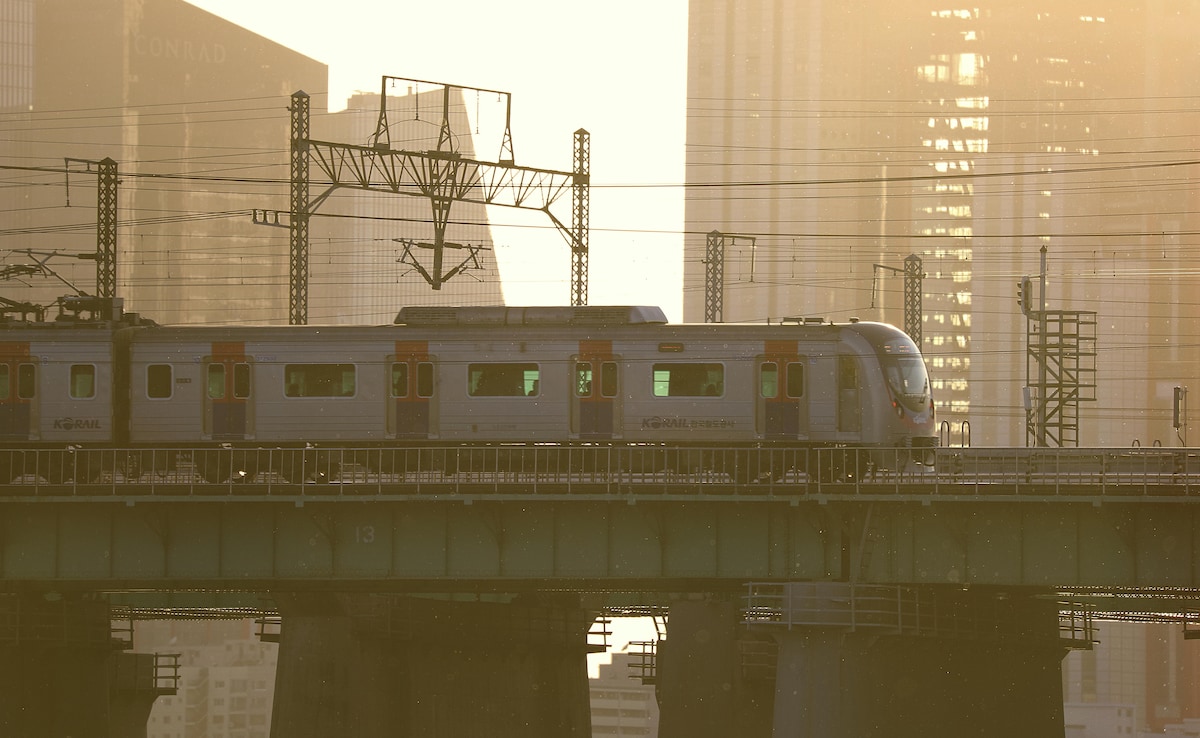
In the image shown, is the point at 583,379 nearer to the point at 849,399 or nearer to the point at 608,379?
the point at 608,379

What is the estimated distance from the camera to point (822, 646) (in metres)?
47.8

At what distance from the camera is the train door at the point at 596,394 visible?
160 feet

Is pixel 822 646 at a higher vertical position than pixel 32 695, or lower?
higher

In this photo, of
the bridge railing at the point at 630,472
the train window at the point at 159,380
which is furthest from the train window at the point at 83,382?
the bridge railing at the point at 630,472

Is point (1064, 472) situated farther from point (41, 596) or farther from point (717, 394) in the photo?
point (41, 596)

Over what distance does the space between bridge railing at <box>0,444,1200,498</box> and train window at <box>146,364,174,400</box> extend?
1625 millimetres

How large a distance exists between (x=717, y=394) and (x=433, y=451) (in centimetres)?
777

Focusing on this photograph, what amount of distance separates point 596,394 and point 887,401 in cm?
779

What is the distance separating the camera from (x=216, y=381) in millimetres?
49562

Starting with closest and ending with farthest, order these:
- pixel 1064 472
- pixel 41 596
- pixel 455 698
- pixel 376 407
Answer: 1. pixel 1064 472
2. pixel 376 407
3. pixel 41 596
4. pixel 455 698

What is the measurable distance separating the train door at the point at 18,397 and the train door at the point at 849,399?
2204 cm

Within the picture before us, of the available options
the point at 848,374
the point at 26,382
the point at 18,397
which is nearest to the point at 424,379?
the point at 26,382

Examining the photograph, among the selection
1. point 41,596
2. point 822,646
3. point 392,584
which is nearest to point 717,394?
point 822,646

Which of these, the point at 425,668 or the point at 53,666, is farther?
the point at 425,668
